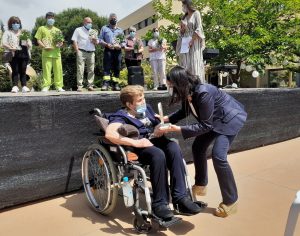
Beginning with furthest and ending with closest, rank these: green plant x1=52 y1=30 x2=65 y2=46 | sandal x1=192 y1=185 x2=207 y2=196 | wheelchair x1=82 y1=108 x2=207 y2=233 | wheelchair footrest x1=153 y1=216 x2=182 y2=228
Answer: green plant x1=52 y1=30 x2=65 y2=46 → sandal x1=192 y1=185 x2=207 y2=196 → wheelchair x1=82 y1=108 x2=207 y2=233 → wheelchair footrest x1=153 y1=216 x2=182 y2=228

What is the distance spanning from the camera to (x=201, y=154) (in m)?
3.61

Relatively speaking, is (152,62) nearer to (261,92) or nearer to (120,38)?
(120,38)

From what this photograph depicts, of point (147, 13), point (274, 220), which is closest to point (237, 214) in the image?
point (274, 220)

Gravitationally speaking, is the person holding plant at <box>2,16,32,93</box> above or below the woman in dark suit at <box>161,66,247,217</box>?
above

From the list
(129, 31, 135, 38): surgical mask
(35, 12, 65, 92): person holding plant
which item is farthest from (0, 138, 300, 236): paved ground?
(129, 31, 135, 38): surgical mask

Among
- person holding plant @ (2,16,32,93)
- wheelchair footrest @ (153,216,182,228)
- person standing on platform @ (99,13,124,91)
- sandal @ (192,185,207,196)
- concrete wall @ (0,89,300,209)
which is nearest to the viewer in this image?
wheelchair footrest @ (153,216,182,228)

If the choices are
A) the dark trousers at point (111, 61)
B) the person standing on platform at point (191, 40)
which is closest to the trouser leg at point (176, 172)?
the person standing on platform at point (191, 40)

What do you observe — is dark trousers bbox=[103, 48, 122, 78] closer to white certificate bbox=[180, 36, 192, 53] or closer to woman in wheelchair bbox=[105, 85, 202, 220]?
white certificate bbox=[180, 36, 192, 53]

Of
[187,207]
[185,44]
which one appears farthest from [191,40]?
[187,207]

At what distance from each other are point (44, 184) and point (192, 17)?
3612mm

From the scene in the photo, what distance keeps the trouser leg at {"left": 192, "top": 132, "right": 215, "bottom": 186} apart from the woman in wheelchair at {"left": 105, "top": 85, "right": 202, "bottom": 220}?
462 mm

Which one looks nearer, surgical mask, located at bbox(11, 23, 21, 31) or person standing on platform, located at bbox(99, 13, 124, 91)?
surgical mask, located at bbox(11, 23, 21, 31)

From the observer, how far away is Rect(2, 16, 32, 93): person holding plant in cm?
578

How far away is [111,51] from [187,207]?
4252mm
